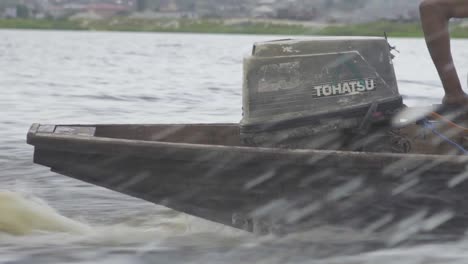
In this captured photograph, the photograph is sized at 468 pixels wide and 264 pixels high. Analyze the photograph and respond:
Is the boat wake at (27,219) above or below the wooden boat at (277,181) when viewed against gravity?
below

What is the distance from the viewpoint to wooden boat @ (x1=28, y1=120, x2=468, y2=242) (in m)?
5.23

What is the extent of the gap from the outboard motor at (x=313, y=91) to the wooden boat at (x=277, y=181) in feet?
0.91

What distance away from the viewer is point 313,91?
18.0 feet

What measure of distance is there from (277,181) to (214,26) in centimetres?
10397

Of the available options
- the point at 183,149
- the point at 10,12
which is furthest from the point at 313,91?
the point at 10,12


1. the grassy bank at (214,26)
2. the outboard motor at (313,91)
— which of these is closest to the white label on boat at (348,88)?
the outboard motor at (313,91)

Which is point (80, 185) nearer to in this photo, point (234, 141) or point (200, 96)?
point (234, 141)

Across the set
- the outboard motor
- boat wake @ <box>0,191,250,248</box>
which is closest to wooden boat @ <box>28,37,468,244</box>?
the outboard motor

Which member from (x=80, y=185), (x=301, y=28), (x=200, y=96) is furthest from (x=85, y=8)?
(x=80, y=185)

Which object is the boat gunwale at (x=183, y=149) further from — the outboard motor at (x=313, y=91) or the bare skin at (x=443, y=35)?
the bare skin at (x=443, y=35)

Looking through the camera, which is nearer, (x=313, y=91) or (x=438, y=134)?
(x=313, y=91)

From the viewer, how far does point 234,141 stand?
670 cm

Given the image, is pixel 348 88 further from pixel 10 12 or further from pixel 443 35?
pixel 10 12

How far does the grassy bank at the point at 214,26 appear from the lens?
7712 cm
